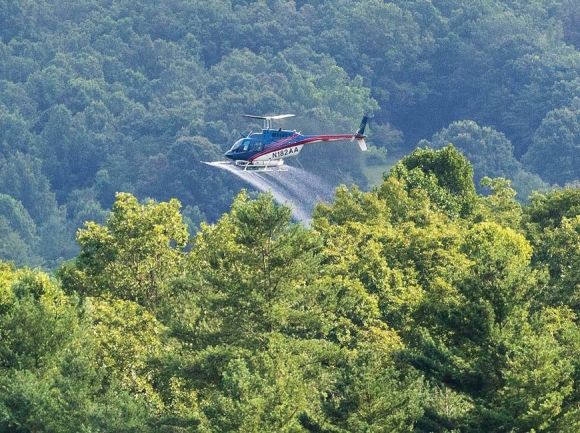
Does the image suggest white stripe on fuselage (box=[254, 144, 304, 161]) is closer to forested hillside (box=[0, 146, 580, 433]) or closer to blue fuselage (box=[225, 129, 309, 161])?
blue fuselage (box=[225, 129, 309, 161])

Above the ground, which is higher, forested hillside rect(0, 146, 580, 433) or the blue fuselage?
the blue fuselage

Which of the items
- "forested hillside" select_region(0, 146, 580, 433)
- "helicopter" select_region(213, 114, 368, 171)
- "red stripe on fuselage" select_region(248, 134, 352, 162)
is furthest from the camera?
"red stripe on fuselage" select_region(248, 134, 352, 162)

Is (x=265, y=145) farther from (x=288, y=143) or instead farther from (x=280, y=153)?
(x=288, y=143)

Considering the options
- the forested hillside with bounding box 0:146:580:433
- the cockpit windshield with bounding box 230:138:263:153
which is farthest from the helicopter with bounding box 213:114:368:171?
the forested hillside with bounding box 0:146:580:433

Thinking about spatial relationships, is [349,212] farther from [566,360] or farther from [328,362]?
[566,360]

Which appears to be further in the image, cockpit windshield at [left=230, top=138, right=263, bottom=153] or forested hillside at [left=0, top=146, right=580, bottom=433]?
cockpit windshield at [left=230, top=138, right=263, bottom=153]

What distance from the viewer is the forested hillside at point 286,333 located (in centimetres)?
7781

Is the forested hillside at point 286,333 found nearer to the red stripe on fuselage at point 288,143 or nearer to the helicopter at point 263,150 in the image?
the helicopter at point 263,150

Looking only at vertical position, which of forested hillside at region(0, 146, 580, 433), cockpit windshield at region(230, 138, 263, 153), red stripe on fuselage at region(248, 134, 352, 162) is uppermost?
red stripe on fuselage at region(248, 134, 352, 162)

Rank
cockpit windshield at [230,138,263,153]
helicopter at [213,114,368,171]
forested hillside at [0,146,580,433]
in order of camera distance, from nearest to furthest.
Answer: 1. forested hillside at [0,146,580,433]
2. helicopter at [213,114,368,171]
3. cockpit windshield at [230,138,263,153]

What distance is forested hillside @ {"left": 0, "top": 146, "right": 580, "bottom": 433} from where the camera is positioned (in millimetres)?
77812

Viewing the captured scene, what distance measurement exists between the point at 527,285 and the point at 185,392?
1687 centimetres

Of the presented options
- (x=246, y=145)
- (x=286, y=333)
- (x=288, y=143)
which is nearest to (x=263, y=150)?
(x=246, y=145)

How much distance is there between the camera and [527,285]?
8369 cm
